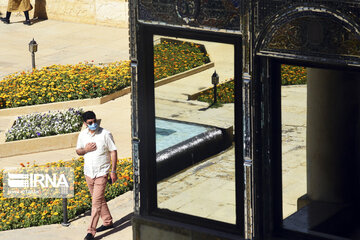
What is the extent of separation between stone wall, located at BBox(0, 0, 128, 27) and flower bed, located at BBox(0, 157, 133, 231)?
1260 cm

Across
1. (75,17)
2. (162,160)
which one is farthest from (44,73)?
(162,160)

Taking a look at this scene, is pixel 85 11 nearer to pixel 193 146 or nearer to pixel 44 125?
pixel 44 125

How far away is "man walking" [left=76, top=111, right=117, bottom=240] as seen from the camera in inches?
462

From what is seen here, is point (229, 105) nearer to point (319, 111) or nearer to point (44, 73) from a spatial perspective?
point (319, 111)

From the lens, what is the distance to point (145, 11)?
32.7ft

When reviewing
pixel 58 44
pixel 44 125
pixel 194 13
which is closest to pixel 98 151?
pixel 194 13

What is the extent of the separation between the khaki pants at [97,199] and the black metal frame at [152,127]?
1.40 metres

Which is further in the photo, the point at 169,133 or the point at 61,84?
the point at 61,84

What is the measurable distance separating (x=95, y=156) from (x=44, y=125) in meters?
5.09

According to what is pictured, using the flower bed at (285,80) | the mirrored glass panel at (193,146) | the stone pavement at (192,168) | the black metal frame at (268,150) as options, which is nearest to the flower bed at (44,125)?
the stone pavement at (192,168)

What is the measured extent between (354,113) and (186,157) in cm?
186

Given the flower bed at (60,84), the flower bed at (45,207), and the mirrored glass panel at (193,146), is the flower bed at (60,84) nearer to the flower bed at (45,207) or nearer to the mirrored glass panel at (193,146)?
the flower bed at (45,207)

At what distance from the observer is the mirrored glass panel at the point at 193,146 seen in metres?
9.98

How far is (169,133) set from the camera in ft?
34.9
